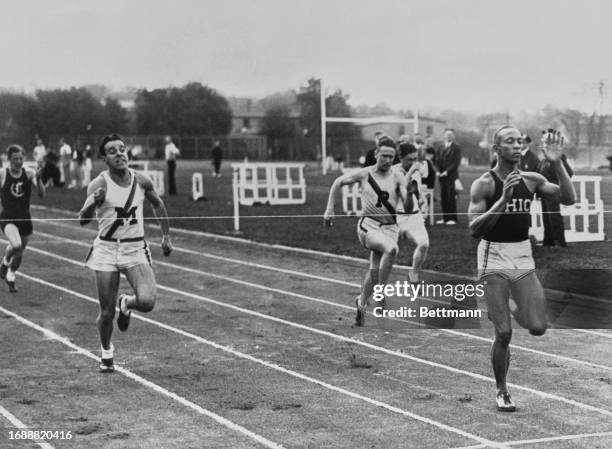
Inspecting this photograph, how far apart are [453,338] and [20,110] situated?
25.2 ft

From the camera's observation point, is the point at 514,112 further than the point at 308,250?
No

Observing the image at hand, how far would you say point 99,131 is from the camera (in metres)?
17.6

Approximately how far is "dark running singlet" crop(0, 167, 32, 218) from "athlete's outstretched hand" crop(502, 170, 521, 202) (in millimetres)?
9072

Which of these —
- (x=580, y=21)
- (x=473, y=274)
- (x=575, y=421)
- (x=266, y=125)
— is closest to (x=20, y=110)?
(x=266, y=125)

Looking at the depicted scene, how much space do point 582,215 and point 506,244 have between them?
11467 mm

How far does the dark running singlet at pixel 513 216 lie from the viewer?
860 cm

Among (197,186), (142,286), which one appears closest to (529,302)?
(142,286)

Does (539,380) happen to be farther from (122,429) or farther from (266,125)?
(266,125)

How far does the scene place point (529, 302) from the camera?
8742mm

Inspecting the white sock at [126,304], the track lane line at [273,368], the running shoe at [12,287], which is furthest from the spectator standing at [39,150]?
the white sock at [126,304]

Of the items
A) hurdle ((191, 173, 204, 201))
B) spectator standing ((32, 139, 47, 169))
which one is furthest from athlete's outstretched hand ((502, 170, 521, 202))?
hurdle ((191, 173, 204, 201))

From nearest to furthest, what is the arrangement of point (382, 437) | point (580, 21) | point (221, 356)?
point (382, 437), point (221, 356), point (580, 21)

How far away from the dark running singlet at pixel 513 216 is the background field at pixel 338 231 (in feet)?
14.1

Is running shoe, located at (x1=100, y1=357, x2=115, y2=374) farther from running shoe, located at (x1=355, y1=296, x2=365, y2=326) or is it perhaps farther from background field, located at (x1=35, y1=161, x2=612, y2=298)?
background field, located at (x1=35, y1=161, x2=612, y2=298)
